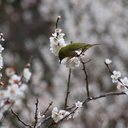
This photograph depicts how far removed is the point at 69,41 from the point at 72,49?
3.49m

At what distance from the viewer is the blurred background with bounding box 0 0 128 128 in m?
3.72

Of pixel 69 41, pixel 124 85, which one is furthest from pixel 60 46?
pixel 69 41

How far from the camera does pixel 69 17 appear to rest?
15.1ft

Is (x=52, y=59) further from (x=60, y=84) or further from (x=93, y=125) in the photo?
(x=93, y=125)

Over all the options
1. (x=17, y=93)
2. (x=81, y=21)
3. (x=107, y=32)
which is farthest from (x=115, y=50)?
(x=17, y=93)

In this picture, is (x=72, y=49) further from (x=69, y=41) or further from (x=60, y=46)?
(x=69, y=41)

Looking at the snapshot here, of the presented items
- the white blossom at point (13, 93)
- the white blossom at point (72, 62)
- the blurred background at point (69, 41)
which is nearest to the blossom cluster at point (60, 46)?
the white blossom at point (72, 62)

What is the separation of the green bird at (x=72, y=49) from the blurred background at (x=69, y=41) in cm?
260

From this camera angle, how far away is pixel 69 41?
14.3 feet

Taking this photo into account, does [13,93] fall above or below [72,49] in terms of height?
below

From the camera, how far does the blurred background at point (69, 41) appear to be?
3.72 metres

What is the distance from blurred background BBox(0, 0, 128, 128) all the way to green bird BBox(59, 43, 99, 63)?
8.52ft

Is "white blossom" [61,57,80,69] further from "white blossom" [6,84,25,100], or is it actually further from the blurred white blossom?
"white blossom" [6,84,25,100]

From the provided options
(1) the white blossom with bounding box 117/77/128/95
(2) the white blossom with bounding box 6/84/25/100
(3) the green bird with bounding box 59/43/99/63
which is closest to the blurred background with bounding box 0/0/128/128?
(1) the white blossom with bounding box 117/77/128/95
